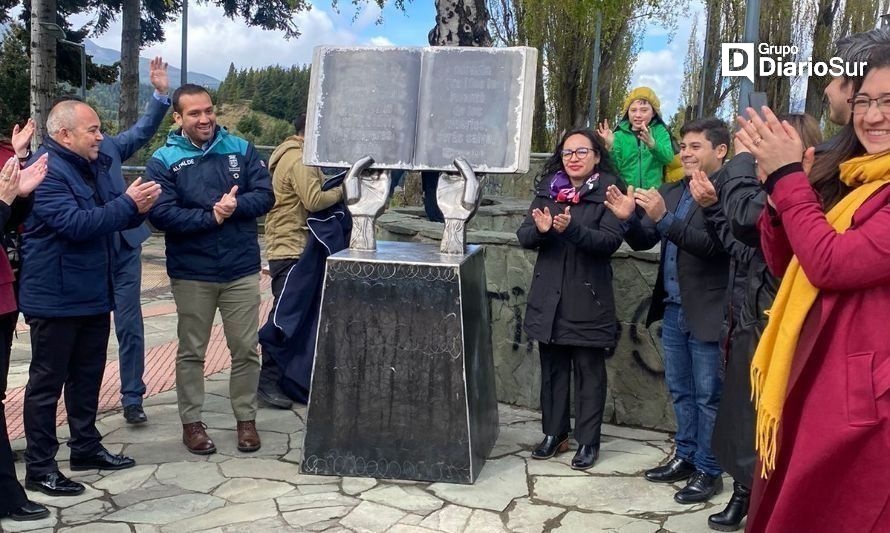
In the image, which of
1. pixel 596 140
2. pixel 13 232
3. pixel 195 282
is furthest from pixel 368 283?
pixel 13 232

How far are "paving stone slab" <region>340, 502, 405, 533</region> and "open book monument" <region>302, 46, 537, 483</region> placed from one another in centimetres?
36

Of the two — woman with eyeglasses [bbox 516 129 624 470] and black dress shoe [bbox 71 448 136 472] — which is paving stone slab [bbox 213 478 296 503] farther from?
woman with eyeglasses [bbox 516 129 624 470]

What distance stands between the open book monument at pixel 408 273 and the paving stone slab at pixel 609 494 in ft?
1.25

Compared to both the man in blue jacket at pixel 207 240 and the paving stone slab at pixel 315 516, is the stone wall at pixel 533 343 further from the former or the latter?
the paving stone slab at pixel 315 516

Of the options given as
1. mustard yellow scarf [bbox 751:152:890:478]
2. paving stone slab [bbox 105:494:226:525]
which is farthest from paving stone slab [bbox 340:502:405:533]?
mustard yellow scarf [bbox 751:152:890:478]

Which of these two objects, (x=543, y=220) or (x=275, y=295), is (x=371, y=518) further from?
(x=275, y=295)

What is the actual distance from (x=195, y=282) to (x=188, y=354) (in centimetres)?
41

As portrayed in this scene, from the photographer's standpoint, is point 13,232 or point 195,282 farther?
point 195,282

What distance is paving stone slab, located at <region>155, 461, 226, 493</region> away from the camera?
169 inches

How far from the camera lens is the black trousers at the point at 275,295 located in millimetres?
5656

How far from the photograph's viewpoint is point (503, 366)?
5.63m

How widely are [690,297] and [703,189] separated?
0.69m

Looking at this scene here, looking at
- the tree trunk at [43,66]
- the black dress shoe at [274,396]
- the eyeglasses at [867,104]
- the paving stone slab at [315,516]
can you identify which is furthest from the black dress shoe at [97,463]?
the tree trunk at [43,66]

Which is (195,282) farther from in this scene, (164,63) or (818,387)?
(818,387)
